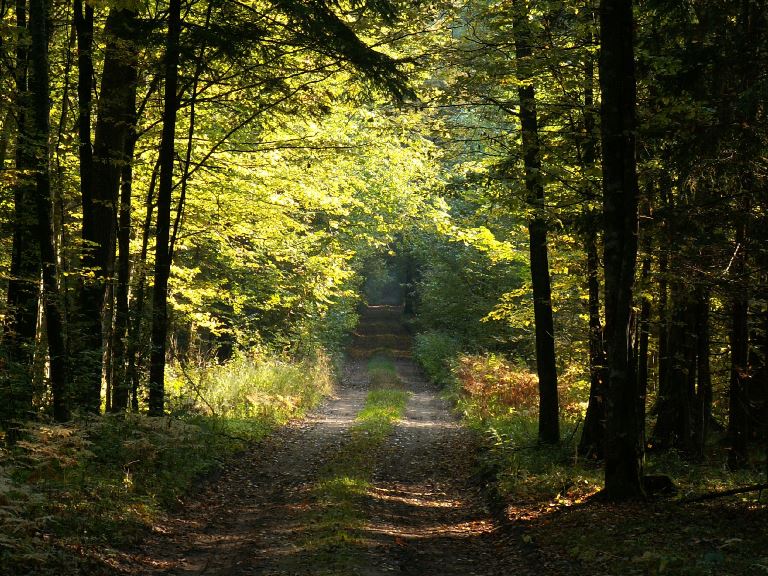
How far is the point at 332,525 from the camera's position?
8305 millimetres

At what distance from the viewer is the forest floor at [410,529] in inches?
262

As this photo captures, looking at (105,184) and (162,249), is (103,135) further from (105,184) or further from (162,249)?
(162,249)

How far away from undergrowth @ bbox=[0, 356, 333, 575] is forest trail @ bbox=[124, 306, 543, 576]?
1.26 feet

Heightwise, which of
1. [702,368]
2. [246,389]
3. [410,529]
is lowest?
[410,529]

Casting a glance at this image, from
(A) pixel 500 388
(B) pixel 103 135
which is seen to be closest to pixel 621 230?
(B) pixel 103 135

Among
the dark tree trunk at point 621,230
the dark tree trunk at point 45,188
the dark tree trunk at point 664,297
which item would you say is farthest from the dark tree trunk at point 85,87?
the dark tree trunk at point 664,297

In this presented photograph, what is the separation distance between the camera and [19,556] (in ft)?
19.0

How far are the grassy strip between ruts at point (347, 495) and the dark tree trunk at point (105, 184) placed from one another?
3952 mm

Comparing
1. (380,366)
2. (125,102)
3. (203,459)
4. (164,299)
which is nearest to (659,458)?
(203,459)

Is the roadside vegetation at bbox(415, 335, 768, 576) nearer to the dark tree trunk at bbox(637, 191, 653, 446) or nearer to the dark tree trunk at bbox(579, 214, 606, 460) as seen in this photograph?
the dark tree trunk at bbox(579, 214, 606, 460)

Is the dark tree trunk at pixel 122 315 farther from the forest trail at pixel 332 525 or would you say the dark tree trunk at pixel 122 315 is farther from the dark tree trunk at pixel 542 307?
the dark tree trunk at pixel 542 307

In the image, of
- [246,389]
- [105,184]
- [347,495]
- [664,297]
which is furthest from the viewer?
[246,389]

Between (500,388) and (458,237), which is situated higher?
(458,237)

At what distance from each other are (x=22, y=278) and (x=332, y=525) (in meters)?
4.88
